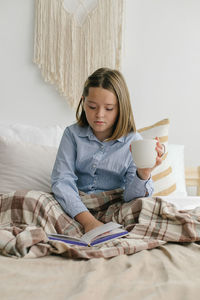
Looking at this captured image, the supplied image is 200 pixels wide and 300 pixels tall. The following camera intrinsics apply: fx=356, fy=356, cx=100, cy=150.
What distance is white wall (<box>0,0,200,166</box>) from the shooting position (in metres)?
2.04

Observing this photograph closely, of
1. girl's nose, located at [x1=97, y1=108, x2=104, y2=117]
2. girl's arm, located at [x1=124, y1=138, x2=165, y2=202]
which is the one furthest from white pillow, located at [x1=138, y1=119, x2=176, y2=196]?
girl's nose, located at [x1=97, y1=108, x2=104, y2=117]

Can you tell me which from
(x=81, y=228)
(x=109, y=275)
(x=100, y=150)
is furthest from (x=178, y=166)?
(x=109, y=275)

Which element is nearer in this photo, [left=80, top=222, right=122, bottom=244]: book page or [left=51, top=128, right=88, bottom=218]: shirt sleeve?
[left=80, top=222, right=122, bottom=244]: book page

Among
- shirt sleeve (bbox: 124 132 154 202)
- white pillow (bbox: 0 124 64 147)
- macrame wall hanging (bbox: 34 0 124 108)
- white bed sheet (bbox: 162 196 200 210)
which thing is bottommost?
white bed sheet (bbox: 162 196 200 210)

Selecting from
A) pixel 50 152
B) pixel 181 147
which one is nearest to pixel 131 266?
pixel 50 152

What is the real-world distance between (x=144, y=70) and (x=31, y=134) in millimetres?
820

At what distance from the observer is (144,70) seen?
2.15 metres

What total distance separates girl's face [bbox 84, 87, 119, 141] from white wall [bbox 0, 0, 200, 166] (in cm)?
74

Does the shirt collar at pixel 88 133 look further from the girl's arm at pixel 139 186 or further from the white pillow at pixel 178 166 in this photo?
the white pillow at pixel 178 166

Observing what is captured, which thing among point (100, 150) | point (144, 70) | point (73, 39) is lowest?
point (100, 150)

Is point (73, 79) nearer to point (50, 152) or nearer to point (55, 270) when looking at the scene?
point (50, 152)

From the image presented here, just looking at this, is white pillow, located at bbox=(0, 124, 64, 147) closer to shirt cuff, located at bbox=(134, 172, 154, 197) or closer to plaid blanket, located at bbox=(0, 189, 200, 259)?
plaid blanket, located at bbox=(0, 189, 200, 259)

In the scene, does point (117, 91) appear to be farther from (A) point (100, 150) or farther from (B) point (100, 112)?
(A) point (100, 150)

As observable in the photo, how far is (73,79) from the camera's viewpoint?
80.0 inches
